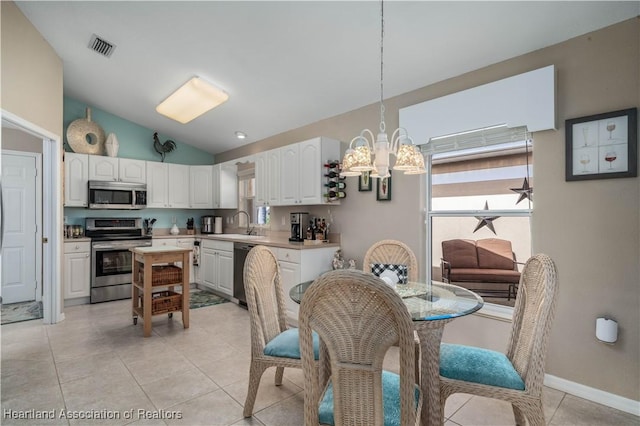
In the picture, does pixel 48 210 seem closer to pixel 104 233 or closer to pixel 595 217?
pixel 104 233

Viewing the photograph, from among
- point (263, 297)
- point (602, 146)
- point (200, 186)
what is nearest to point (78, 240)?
point (200, 186)

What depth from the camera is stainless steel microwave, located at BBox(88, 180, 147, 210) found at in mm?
4832

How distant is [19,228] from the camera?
4.56m

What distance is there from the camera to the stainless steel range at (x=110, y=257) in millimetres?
4637

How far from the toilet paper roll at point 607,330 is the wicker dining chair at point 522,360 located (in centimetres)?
77

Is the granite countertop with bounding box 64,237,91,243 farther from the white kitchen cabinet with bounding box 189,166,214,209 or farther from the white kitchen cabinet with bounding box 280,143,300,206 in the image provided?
the white kitchen cabinet with bounding box 280,143,300,206

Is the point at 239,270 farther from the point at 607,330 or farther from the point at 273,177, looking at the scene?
the point at 607,330

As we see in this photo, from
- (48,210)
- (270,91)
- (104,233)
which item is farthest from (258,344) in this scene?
(104,233)

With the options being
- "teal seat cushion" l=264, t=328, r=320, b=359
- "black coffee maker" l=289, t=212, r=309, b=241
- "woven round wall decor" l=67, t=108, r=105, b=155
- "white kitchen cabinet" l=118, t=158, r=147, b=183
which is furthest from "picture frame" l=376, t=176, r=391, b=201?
"woven round wall decor" l=67, t=108, r=105, b=155

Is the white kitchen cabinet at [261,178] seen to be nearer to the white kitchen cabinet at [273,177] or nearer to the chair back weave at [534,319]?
the white kitchen cabinet at [273,177]

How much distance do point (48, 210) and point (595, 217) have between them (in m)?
5.13

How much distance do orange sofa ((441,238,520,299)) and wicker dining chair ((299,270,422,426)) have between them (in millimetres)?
1910

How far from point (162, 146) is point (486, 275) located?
539 cm

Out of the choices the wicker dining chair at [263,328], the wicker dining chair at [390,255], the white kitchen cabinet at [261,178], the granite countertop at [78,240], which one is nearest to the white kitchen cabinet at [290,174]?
the white kitchen cabinet at [261,178]
